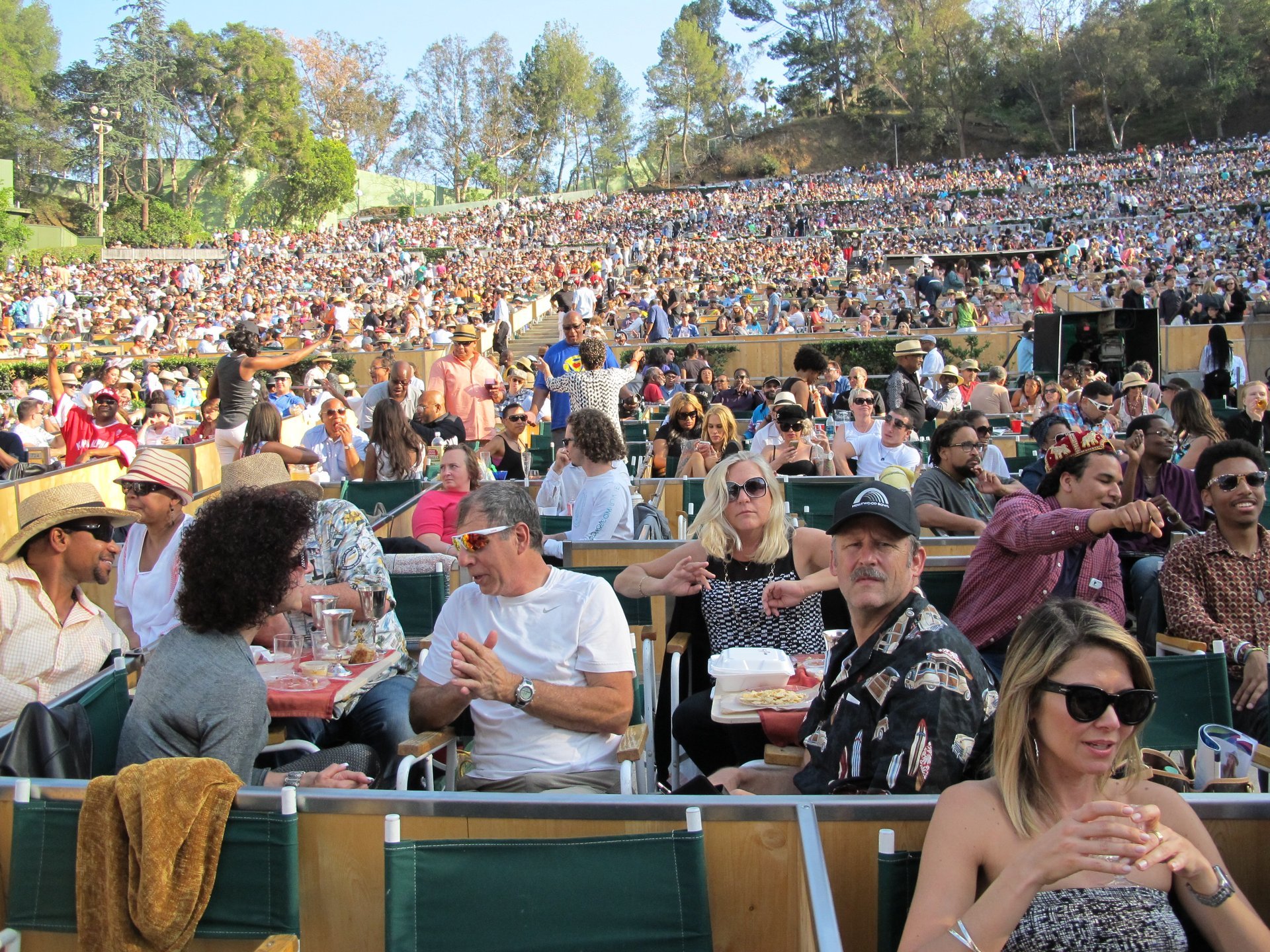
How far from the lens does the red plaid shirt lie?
3.93 m

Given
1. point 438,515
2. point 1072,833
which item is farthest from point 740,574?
point 438,515

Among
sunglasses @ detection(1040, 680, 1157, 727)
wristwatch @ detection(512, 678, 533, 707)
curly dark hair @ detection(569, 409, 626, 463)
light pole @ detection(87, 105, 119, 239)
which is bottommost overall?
wristwatch @ detection(512, 678, 533, 707)

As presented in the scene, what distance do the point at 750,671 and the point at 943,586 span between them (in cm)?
141

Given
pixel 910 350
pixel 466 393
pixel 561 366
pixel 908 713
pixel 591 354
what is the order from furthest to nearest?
pixel 910 350, pixel 466 393, pixel 561 366, pixel 591 354, pixel 908 713

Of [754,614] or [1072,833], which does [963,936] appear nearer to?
[1072,833]

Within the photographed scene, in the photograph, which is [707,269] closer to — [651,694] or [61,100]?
[651,694]

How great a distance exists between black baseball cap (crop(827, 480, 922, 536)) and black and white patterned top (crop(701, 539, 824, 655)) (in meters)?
1.26

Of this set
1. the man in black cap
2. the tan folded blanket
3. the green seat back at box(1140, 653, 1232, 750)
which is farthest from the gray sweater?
the green seat back at box(1140, 653, 1232, 750)

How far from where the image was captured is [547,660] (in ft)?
11.0

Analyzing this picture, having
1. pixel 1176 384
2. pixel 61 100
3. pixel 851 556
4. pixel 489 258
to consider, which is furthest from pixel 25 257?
pixel 851 556

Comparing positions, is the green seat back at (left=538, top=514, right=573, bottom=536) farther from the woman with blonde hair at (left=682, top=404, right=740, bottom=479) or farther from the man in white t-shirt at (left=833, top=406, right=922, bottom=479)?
the man in white t-shirt at (left=833, top=406, right=922, bottom=479)

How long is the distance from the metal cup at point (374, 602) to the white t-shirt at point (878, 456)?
4414 millimetres

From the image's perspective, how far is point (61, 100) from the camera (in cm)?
6794

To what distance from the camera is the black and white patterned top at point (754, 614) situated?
410cm
